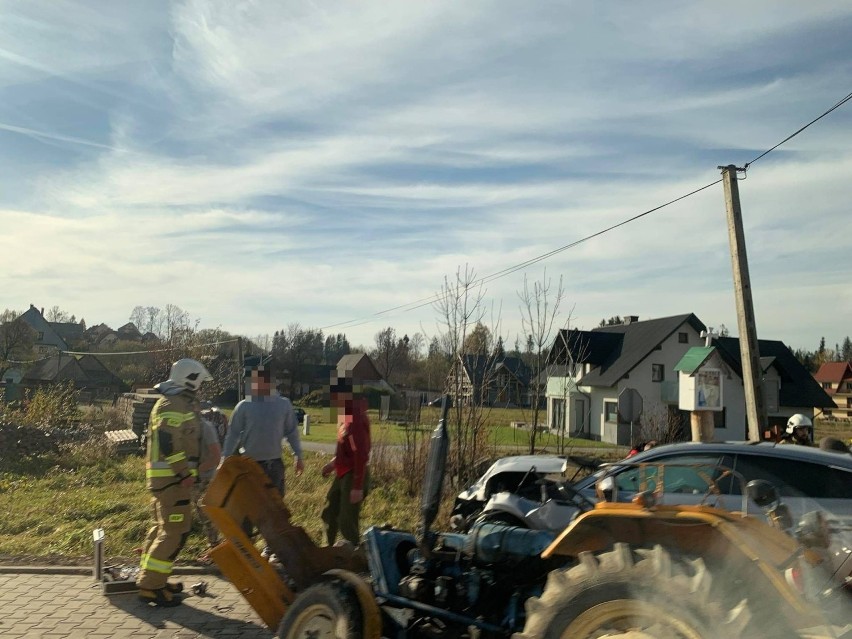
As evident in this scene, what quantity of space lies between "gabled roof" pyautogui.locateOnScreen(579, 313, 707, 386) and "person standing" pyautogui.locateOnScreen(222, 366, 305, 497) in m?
33.2

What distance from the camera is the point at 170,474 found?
239 inches

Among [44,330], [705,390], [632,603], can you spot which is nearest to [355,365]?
[632,603]

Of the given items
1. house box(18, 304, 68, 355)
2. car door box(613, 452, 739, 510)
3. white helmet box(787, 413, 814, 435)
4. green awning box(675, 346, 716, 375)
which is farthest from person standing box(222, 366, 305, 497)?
house box(18, 304, 68, 355)

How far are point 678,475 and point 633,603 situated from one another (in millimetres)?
3674

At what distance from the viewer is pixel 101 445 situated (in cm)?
1686

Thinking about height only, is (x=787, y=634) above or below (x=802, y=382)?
below

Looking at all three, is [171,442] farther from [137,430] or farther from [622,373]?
Answer: [622,373]

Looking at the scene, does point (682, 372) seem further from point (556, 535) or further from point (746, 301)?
point (556, 535)

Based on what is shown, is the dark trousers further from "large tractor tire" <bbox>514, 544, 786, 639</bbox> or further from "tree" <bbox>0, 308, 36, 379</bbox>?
"tree" <bbox>0, 308, 36, 379</bbox>

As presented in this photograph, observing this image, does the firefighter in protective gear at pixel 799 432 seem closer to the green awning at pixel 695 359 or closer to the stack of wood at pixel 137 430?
the green awning at pixel 695 359

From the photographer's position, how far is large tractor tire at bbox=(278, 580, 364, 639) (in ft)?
12.7

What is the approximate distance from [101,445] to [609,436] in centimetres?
2772

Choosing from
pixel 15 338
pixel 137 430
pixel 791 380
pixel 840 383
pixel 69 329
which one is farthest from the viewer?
pixel 69 329

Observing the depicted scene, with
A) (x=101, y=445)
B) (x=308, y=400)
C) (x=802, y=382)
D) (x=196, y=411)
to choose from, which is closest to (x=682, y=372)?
(x=308, y=400)
